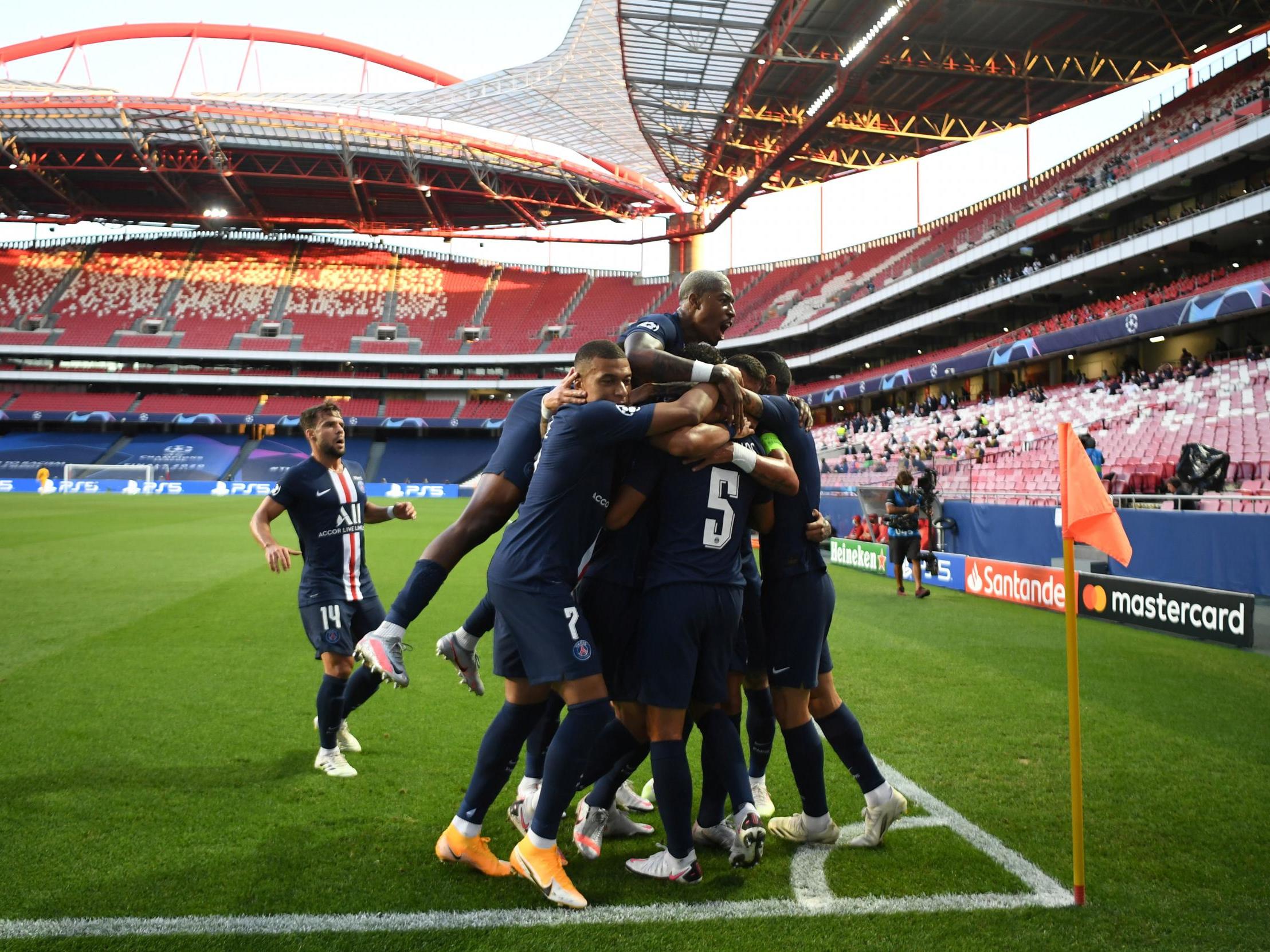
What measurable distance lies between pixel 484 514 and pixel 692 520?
948 millimetres

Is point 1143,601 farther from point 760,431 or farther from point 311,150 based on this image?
point 311,150

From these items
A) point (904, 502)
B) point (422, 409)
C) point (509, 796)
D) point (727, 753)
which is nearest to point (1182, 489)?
point (904, 502)

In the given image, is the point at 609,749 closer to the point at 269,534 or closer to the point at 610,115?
the point at 269,534

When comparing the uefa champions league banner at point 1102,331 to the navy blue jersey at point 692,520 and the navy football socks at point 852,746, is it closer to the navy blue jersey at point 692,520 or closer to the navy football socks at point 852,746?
the navy football socks at point 852,746

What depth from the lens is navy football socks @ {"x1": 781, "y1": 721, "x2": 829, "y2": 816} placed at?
3957mm

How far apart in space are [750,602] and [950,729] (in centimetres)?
267

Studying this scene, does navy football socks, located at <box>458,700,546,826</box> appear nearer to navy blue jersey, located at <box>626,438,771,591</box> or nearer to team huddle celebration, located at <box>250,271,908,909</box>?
team huddle celebration, located at <box>250,271,908,909</box>

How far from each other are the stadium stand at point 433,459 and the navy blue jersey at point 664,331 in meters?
52.7

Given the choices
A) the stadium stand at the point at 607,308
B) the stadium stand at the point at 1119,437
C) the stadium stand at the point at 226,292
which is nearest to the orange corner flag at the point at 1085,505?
the stadium stand at the point at 1119,437

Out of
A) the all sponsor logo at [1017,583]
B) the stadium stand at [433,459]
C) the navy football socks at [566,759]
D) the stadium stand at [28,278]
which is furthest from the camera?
the stadium stand at [28,278]

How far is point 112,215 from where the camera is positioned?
58.2m

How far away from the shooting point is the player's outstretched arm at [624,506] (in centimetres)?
372

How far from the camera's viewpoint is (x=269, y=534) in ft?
17.3

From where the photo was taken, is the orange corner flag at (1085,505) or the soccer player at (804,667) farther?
the soccer player at (804,667)
